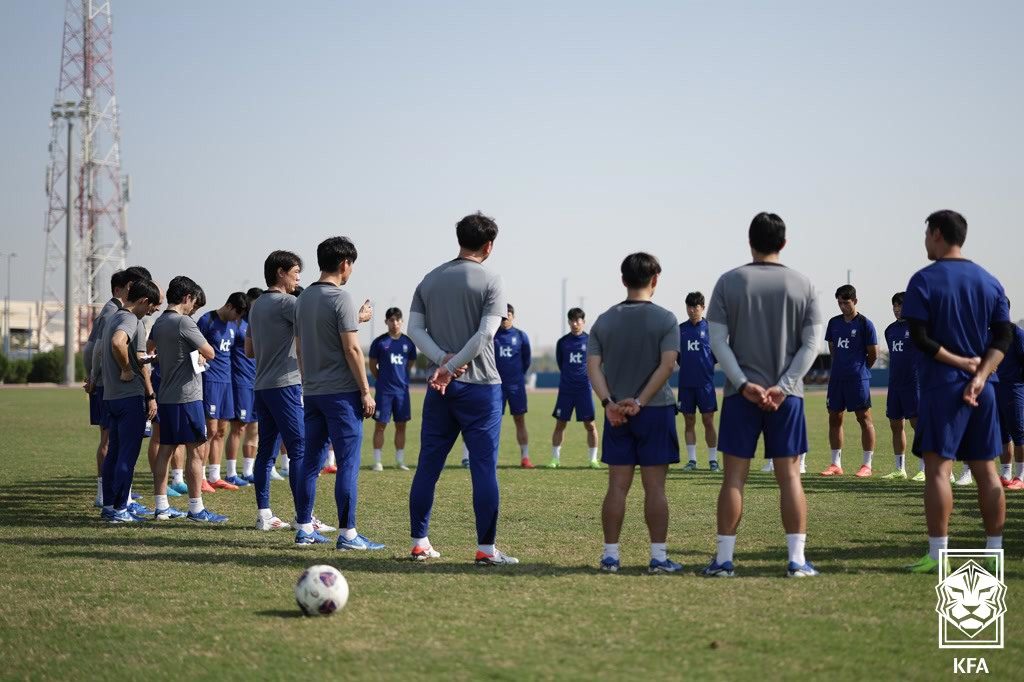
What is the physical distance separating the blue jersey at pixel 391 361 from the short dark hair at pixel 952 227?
33.9ft

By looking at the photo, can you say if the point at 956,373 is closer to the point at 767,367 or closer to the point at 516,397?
the point at 767,367

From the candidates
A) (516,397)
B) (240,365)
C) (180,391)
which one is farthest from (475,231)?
(516,397)

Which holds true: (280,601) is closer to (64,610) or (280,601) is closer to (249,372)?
(64,610)

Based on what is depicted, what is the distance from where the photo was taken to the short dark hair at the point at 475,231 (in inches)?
303

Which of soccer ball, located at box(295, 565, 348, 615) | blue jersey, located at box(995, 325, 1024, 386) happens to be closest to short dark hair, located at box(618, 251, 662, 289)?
soccer ball, located at box(295, 565, 348, 615)

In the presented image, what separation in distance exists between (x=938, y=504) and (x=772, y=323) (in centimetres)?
164

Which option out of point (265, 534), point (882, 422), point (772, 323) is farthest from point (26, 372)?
point (772, 323)

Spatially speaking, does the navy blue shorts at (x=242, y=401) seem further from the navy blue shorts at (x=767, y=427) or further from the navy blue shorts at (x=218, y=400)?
the navy blue shorts at (x=767, y=427)

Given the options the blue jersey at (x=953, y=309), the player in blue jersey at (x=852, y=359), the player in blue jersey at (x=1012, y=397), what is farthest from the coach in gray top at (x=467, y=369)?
the player in blue jersey at (x=852, y=359)

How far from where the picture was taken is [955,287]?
697 centimetres

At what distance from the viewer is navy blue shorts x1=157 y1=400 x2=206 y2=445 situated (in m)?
10.0

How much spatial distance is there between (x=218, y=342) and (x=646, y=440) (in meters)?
7.63

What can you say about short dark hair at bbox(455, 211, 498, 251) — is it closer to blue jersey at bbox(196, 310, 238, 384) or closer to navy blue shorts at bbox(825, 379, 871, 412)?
blue jersey at bbox(196, 310, 238, 384)

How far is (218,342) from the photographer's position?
13227 mm
